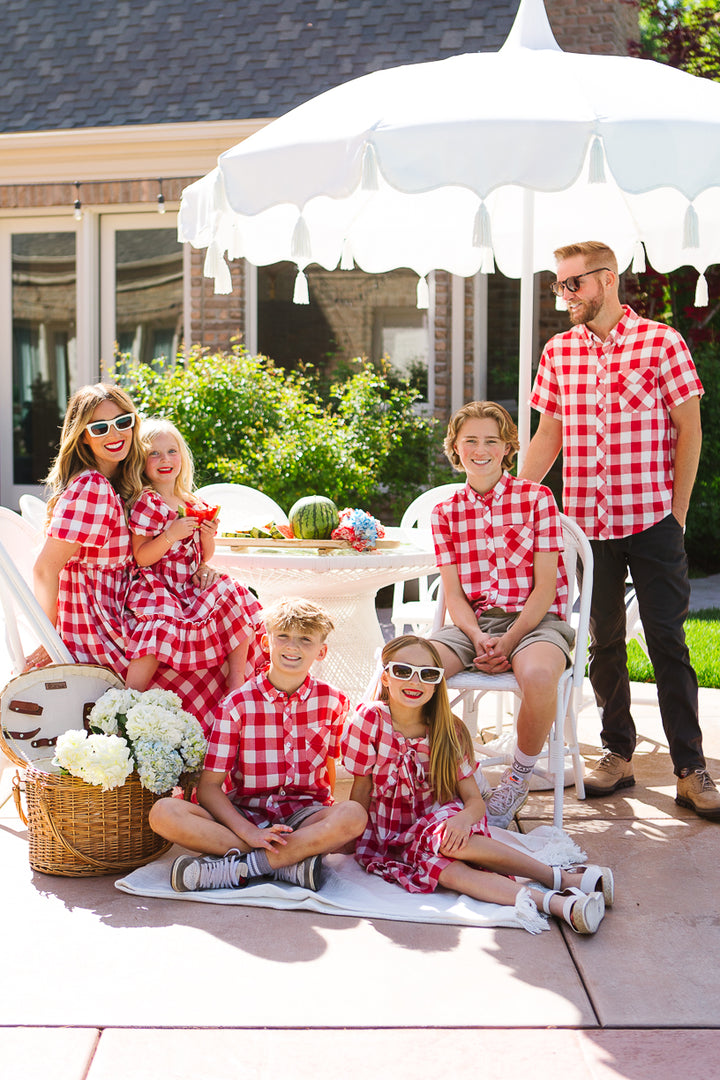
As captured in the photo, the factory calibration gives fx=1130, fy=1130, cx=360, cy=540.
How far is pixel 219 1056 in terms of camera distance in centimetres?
231

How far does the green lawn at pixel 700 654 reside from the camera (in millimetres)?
5895

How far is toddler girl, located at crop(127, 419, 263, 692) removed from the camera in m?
3.77

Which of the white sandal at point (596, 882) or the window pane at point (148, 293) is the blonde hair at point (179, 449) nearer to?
the white sandal at point (596, 882)

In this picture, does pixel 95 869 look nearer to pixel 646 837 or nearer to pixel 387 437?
pixel 646 837

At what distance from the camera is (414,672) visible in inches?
128

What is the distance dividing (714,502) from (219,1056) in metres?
7.86

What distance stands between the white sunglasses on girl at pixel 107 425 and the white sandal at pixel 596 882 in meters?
1.98

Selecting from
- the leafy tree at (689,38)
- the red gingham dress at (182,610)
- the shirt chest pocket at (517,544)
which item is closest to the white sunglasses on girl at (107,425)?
the red gingham dress at (182,610)

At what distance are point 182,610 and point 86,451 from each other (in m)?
0.64

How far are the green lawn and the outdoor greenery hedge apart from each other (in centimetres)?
206

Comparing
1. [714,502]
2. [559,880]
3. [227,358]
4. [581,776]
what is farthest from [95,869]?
[714,502]

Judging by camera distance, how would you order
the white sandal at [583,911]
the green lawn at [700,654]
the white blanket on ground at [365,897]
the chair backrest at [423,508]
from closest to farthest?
1. the white sandal at [583,911]
2. the white blanket on ground at [365,897]
3. the chair backrest at [423,508]
4. the green lawn at [700,654]

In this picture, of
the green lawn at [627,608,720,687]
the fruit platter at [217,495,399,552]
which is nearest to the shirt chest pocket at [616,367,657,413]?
the fruit platter at [217,495,399,552]

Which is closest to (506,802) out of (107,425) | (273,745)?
(273,745)
